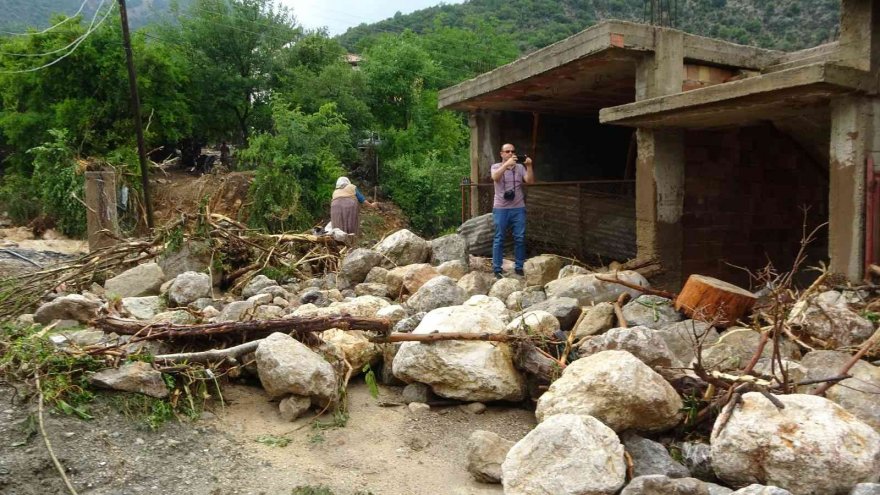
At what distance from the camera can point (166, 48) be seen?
2347 centimetres

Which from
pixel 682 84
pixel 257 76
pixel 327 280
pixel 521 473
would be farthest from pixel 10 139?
pixel 521 473

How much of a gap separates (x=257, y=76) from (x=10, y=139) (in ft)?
26.5

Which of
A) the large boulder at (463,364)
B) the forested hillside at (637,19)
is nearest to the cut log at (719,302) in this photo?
the large boulder at (463,364)

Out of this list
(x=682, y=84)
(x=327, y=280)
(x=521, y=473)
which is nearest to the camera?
(x=521, y=473)

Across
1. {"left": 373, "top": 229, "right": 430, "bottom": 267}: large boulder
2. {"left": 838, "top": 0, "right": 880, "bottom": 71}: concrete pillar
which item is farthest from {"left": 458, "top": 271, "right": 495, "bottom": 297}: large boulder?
{"left": 838, "top": 0, "right": 880, "bottom": 71}: concrete pillar

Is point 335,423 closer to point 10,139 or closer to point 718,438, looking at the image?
point 718,438

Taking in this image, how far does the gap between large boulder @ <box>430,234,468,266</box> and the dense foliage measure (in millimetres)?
7335

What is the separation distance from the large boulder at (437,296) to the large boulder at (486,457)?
2402 millimetres

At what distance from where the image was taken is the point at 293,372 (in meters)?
4.41

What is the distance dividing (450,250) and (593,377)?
185 inches

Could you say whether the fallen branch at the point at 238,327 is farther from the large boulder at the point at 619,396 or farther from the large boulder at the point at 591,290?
the large boulder at the point at 591,290

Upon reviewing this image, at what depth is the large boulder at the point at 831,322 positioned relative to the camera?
4699 millimetres

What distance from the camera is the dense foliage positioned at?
18516 mm

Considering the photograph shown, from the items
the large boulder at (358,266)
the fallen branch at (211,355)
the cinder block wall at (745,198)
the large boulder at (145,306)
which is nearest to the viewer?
the fallen branch at (211,355)
